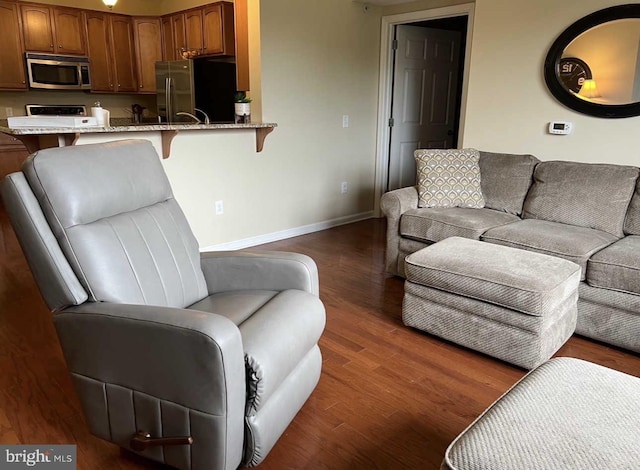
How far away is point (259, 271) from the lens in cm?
199

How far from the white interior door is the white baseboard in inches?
21.0

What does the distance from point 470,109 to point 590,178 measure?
115 centimetres

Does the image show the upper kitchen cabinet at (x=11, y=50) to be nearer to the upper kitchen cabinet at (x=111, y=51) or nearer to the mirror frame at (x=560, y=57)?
the upper kitchen cabinet at (x=111, y=51)

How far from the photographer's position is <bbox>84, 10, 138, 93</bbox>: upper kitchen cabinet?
5965mm

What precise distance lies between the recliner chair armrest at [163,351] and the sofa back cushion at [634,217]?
2541 mm

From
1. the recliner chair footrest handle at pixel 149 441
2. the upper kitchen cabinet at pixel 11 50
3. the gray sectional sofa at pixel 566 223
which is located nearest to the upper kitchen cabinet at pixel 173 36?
the upper kitchen cabinet at pixel 11 50

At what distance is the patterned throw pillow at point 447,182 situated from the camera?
3.36 meters

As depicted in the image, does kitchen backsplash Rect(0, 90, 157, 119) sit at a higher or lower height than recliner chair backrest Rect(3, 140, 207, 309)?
higher

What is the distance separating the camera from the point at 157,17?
6.17m

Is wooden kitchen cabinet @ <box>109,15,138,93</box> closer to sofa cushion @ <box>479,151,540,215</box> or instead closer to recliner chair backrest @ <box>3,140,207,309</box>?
sofa cushion @ <box>479,151,540,215</box>

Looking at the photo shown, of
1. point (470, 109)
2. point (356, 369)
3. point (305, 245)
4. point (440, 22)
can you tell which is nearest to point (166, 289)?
point (356, 369)

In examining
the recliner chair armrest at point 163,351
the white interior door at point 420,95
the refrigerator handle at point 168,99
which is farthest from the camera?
the refrigerator handle at point 168,99

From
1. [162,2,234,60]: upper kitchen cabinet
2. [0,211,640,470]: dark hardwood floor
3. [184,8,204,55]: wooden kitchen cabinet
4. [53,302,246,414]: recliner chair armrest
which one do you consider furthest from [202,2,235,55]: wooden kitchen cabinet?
[53,302,246,414]: recliner chair armrest

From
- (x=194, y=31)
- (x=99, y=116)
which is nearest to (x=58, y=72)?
(x=194, y=31)
